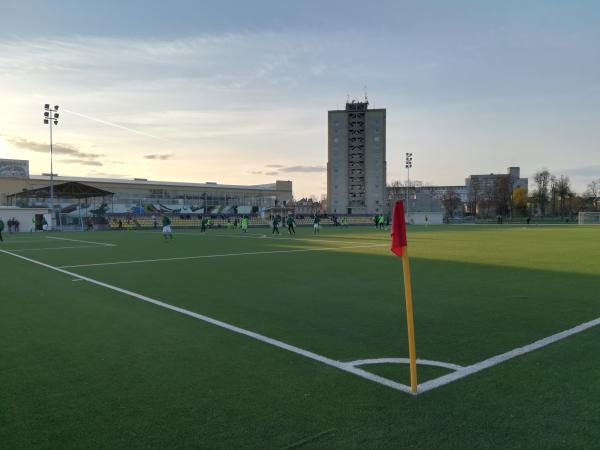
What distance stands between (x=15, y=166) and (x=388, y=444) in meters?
108

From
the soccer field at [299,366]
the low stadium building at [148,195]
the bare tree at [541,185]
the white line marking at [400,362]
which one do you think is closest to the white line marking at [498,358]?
the soccer field at [299,366]

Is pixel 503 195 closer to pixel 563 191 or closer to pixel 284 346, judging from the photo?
pixel 563 191

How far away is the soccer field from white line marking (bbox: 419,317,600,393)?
0.03 metres

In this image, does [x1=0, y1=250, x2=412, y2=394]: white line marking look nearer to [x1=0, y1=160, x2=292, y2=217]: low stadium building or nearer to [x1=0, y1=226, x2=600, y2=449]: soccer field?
[x1=0, y1=226, x2=600, y2=449]: soccer field

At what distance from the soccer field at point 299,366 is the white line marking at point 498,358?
0.03 m

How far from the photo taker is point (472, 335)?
6.28 m

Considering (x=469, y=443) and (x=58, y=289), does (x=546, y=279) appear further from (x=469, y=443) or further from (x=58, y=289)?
(x=58, y=289)

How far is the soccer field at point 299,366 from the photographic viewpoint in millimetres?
3598

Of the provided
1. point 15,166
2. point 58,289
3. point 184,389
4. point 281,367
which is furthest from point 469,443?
point 15,166

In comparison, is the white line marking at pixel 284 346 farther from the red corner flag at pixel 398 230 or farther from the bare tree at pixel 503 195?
the bare tree at pixel 503 195

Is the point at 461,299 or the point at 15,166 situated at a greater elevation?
the point at 15,166

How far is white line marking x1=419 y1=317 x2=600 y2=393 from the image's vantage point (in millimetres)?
4508

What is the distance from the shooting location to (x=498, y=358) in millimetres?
5262

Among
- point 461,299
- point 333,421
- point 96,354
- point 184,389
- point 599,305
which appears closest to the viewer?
point 333,421
